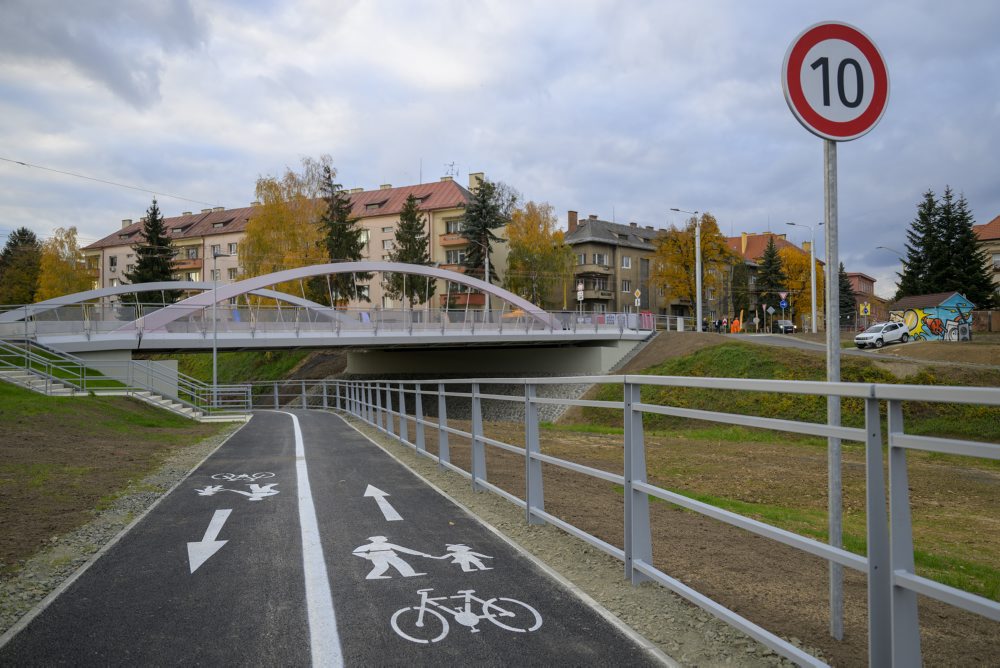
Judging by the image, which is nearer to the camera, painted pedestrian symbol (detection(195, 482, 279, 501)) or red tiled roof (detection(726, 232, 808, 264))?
painted pedestrian symbol (detection(195, 482, 279, 501))

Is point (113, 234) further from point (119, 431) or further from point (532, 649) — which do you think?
point (532, 649)

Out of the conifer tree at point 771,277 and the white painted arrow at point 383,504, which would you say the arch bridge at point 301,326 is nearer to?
the white painted arrow at point 383,504

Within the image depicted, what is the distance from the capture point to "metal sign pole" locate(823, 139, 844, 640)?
369cm

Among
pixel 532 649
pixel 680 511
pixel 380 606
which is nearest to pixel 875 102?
pixel 532 649

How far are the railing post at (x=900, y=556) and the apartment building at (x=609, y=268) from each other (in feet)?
234

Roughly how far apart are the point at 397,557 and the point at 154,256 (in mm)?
66375

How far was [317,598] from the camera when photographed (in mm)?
4836

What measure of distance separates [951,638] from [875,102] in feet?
9.67

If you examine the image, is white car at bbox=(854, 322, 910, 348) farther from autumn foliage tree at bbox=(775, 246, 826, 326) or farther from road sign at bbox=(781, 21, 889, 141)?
road sign at bbox=(781, 21, 889, 141)

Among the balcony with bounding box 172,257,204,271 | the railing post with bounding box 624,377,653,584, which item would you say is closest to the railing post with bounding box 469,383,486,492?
the railing post with bounding box 624,377,653,584

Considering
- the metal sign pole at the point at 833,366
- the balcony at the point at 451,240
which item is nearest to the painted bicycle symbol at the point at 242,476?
the metal sign pole at the point at 833,366

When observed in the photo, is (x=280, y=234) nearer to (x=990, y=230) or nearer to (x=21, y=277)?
(x=21, y=277)

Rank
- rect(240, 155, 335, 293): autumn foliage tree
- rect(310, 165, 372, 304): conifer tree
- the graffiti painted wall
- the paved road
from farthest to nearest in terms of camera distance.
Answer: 1. rect(310, 165, 372, 304): conifer tree
2. rect(240, 155, 335, 293): autumn foliage tree
3. the graffiti painted wall
4. the paved road

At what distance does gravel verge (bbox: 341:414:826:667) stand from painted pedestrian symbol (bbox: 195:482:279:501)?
2791 mm
